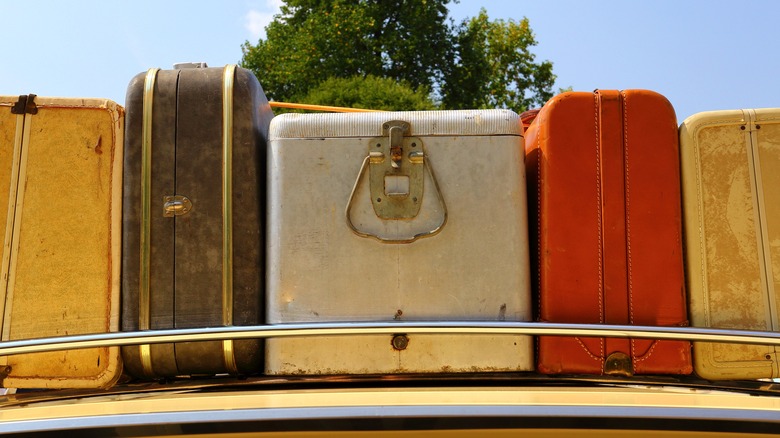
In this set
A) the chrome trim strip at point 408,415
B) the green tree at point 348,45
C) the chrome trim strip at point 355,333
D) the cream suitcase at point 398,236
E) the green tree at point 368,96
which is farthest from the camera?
the green tree at point 348,45

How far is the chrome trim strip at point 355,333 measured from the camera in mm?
1411

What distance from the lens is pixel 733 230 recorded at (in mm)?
1912

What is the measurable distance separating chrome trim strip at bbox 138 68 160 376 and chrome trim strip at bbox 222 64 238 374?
20 cm

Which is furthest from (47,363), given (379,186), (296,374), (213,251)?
(379,186)

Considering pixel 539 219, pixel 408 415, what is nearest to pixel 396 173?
pixel 539 219

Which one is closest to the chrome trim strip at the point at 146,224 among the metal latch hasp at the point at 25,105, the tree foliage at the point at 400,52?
the metal latch hasp at the point at 25,105

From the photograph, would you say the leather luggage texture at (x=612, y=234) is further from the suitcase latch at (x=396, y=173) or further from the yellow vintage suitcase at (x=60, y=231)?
the yellow vintage suitcase at (x=60, y=231)

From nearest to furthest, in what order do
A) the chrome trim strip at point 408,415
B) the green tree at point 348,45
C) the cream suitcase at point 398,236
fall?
the chrome trim strip at point 408,415 < the cream suitcase at point 398,236 < the green tree at point 348,45

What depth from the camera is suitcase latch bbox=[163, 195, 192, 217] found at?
1.95 meters

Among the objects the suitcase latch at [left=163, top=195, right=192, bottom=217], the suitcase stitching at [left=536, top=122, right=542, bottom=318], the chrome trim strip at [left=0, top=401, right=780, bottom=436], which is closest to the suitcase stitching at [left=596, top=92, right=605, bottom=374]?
the suitcase stitching at [left=536, top=122, right=542, bottom=318]

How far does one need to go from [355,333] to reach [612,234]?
85 cm

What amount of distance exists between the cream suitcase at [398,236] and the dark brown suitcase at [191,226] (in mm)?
81

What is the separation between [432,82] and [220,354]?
18.6m

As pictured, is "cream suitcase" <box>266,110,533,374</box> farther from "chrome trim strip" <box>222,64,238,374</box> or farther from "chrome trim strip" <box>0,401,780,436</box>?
"chrome trim strip" <box>0,401,780,436</box>
